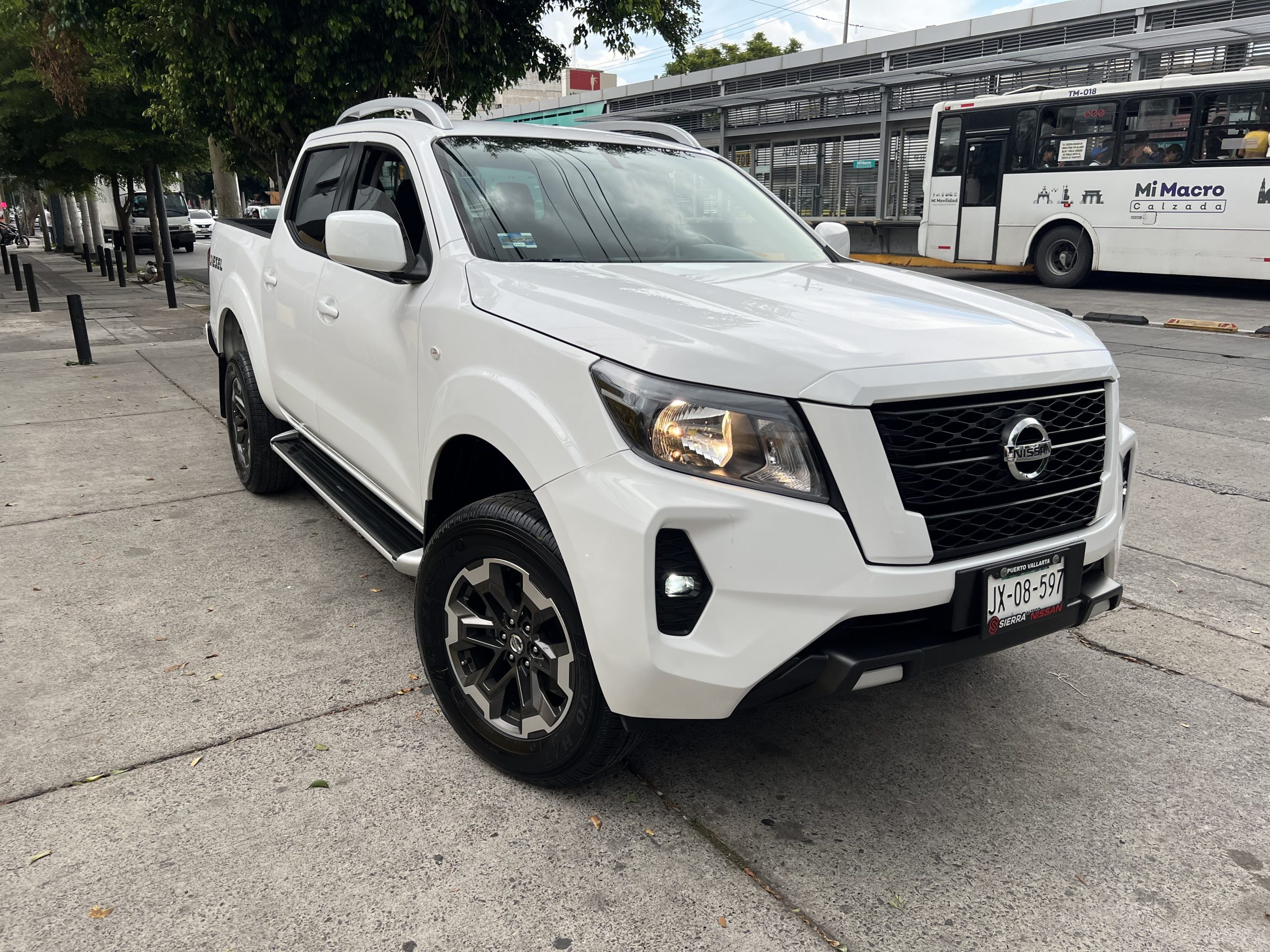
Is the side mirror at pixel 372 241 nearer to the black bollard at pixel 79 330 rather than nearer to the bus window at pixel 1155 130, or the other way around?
the black bollard at pixel 79 330

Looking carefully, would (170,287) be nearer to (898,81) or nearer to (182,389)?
(182,389)

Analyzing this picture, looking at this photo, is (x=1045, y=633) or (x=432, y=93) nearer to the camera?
(x=1045, y=633)

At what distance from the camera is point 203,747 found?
2.98 meters

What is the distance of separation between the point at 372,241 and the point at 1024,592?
2152 mm

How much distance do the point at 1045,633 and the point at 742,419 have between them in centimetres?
104

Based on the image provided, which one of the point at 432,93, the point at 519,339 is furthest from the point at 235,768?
the point at 432,93

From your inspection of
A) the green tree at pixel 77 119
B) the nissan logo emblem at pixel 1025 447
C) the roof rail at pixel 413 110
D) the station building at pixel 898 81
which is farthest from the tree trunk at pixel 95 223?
the nissan logo emblem at pixel 1025 447

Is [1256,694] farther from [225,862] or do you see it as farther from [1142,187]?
[1142,187]

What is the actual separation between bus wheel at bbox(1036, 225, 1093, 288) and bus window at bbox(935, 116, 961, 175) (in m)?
2.25

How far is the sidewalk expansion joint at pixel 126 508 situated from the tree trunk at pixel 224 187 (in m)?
12.3

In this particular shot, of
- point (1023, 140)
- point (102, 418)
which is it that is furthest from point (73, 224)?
point (102, 418)

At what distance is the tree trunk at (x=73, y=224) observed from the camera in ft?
125

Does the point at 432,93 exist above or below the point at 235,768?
above

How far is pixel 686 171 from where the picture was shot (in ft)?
13.1
